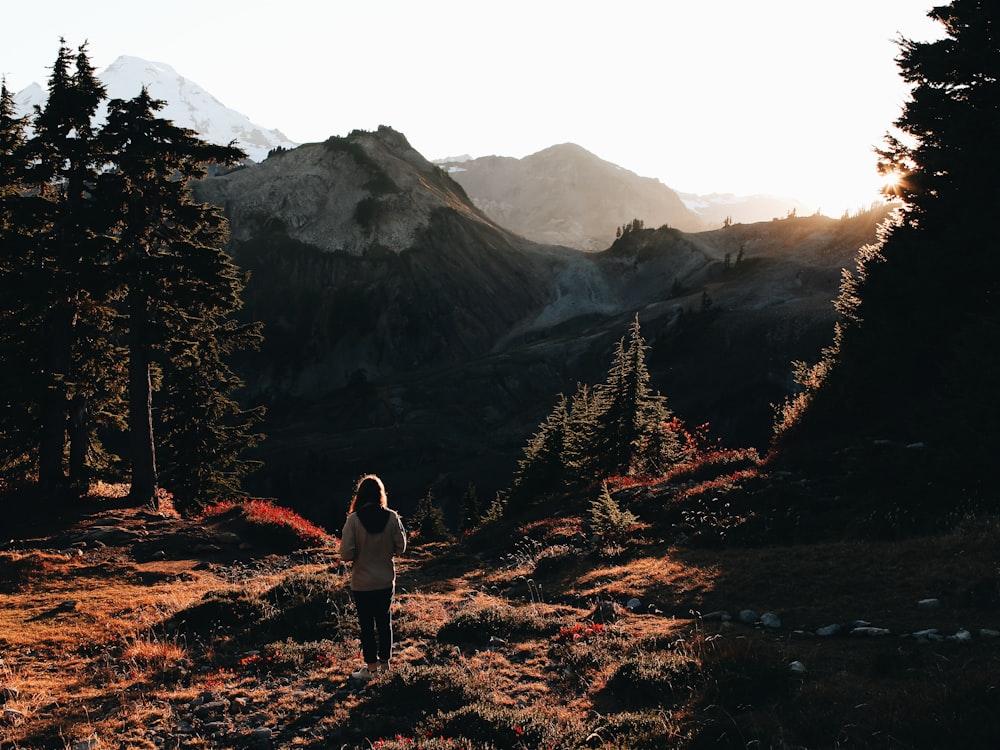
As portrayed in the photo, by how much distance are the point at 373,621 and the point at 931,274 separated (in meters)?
15.4

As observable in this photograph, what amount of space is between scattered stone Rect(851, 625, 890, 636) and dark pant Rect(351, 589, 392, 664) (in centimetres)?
575

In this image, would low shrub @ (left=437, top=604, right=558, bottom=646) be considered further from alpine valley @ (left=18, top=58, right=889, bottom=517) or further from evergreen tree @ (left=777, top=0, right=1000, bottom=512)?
alpine valley @ (left=18, top=58, right=889, bottom=517)

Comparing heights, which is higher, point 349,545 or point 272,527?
point 349,545

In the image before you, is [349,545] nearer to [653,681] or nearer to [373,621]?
[373,621]

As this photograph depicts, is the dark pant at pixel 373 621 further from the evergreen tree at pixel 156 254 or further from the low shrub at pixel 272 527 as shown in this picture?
the evergreen tree at pixel 156 254

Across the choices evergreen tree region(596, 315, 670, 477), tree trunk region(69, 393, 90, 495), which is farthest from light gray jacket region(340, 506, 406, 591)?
evergreen tree region(596, 315, 670, 477)

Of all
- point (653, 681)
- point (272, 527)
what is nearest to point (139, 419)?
point (272, 527)

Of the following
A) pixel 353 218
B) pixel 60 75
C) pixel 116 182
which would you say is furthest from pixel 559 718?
pixel 353 218

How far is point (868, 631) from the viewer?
24.4 feet

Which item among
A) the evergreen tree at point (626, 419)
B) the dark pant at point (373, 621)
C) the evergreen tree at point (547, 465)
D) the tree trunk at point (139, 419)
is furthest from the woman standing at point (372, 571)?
the evergreen tree at point (547, 465)

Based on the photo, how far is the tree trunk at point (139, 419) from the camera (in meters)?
20.8

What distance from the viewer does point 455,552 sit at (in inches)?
741

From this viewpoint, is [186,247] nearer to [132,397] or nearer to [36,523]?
[132,397]

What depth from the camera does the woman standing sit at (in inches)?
307
